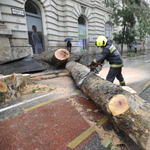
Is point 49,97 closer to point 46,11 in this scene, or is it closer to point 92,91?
point 92,91

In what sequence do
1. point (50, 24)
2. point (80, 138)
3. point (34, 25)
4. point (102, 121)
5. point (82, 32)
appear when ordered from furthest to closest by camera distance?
point (82, 32) < point (50, 24) < point (34, 25) < point (102, 121) < point (80, 138)

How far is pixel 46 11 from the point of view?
10430 mm

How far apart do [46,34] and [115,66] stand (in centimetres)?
927

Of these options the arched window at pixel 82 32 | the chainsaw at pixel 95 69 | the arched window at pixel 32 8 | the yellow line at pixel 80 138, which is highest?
the arched window at pixel 32 8

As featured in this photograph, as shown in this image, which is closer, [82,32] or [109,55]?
[109,55]

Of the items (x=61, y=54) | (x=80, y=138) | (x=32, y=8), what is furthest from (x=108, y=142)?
(x=32, y=8)

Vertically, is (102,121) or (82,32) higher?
(82,32)

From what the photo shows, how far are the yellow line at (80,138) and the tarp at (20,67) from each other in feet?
15.5

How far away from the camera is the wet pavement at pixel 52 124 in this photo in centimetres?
177

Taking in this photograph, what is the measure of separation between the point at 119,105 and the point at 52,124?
133 centimetres

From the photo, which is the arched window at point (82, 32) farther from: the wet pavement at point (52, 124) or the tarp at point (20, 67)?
the wet pavement at point (52, 124)

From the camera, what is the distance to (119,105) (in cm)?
164

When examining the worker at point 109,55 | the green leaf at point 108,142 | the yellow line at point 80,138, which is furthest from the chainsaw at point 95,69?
the green leaf at point 108,142

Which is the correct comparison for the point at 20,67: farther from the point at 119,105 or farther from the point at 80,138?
the point at 119,105
